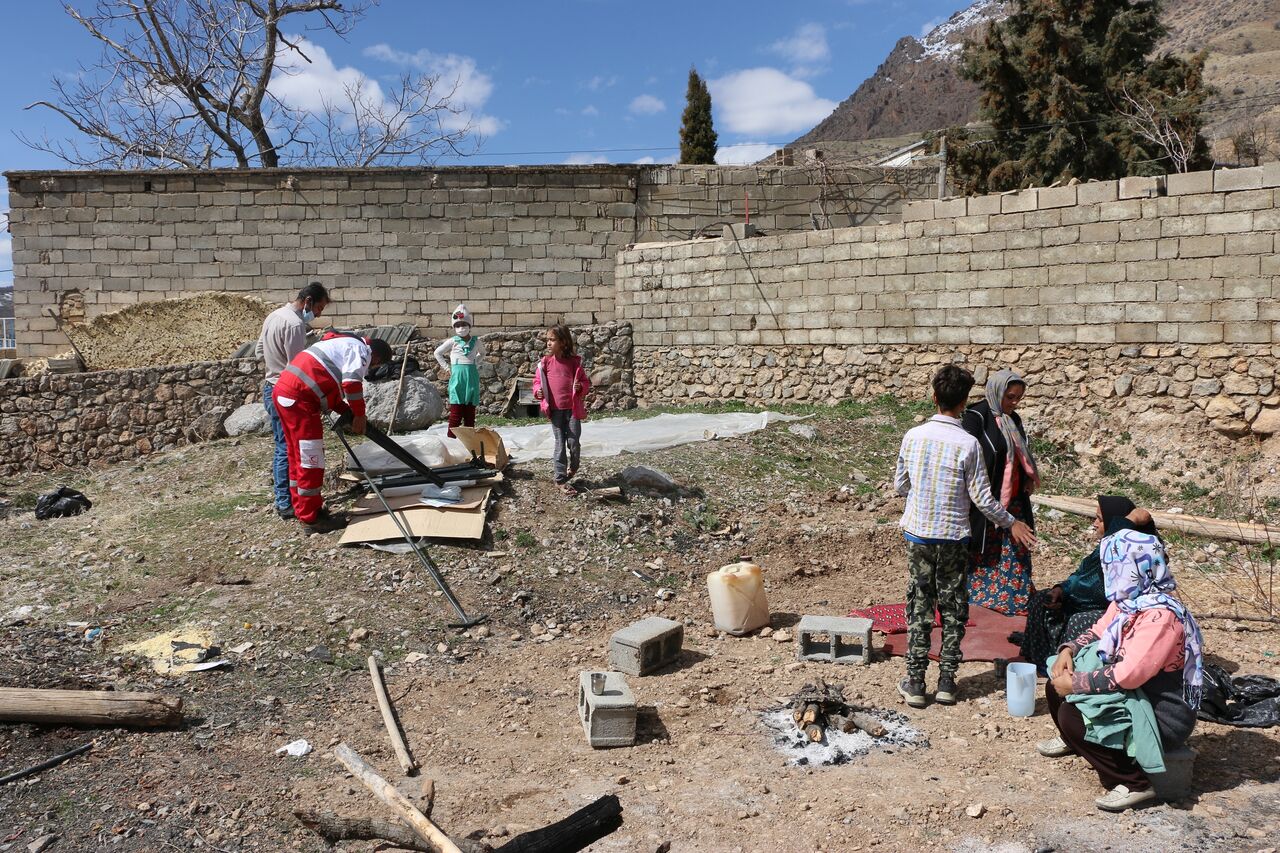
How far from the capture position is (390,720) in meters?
4.43

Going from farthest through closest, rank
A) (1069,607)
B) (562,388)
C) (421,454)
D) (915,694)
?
(421,454), (562,388), (915,694), (1069,607)

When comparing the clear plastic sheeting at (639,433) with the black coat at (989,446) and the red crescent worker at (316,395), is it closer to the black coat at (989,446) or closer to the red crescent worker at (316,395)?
the red crescent worker at (316,395)

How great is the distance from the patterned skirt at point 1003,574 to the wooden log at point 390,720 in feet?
9.60

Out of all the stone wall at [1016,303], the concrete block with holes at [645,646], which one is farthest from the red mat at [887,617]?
the stone wall at [1016,303]

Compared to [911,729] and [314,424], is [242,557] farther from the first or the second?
[911,729]

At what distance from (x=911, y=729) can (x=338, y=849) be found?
258cm

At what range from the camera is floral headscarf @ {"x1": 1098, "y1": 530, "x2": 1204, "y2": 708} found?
3.24 m

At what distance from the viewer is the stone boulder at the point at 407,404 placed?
1037cm

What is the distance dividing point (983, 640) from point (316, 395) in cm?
463

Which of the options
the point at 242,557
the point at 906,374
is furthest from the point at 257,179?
the point at 906,374

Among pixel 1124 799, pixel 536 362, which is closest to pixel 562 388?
pixel 1124 799

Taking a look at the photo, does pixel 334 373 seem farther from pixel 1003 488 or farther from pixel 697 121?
pixel 697 121

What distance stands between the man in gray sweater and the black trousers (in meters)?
5.52

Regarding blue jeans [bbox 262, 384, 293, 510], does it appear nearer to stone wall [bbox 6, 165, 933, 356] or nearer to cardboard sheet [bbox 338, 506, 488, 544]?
cardboard sheet [bbox 338, 506, 488, 544]
